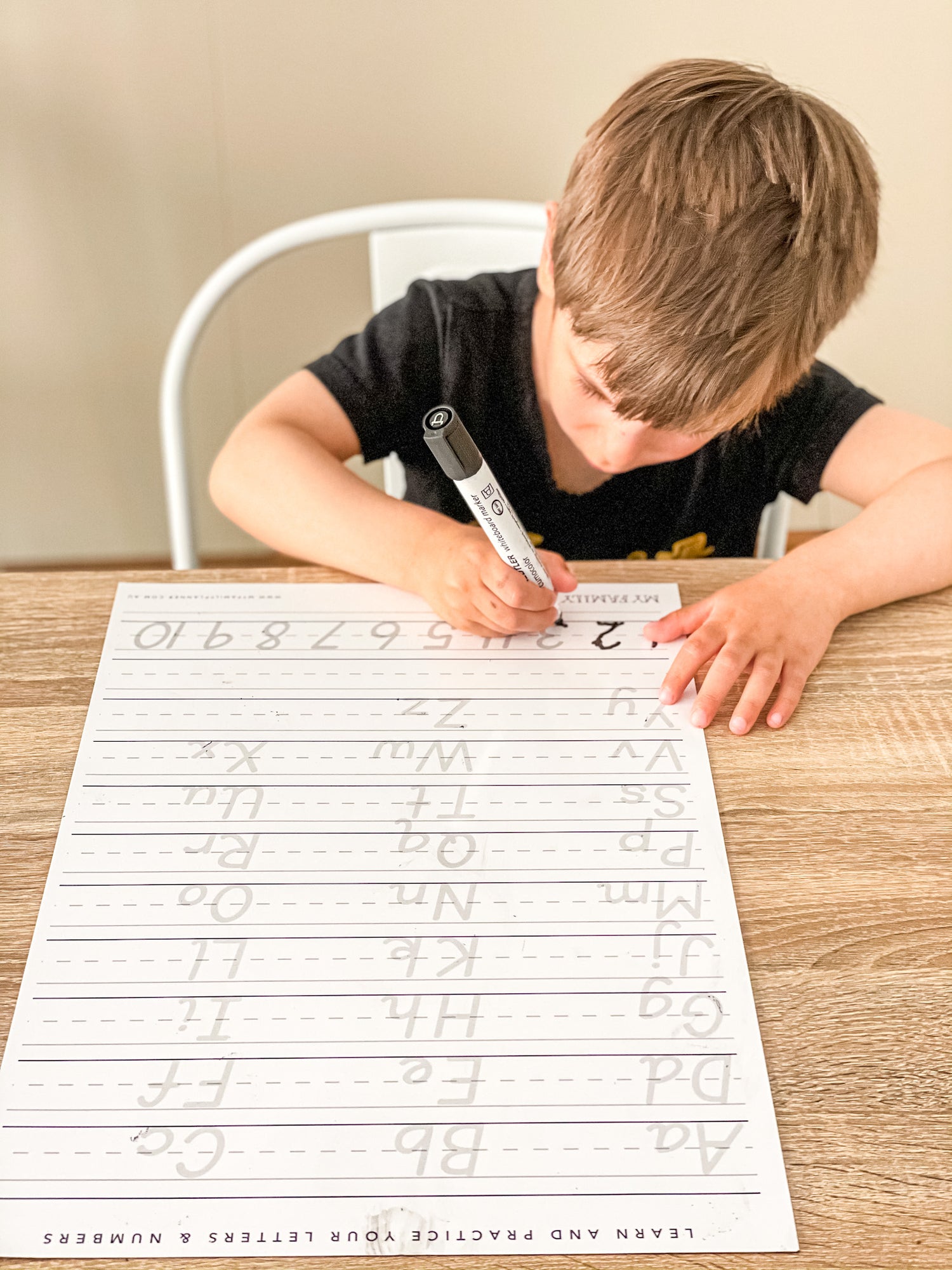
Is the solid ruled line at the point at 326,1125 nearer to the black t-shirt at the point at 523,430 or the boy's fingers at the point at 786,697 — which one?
the boy's fingers at the point at 786,697

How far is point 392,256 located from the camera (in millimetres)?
912

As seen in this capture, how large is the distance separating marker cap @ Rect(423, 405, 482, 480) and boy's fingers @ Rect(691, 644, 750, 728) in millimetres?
158

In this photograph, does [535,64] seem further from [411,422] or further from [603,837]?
[603,837]

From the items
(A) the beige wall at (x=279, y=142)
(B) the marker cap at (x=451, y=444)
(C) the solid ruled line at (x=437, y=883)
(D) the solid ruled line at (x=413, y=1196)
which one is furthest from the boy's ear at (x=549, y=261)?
(A) the beige wall at (x=279, y=142)

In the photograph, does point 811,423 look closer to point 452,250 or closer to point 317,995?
point 452,250

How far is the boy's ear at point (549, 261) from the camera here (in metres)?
0.67

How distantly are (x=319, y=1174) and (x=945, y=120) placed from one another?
56.6 inches

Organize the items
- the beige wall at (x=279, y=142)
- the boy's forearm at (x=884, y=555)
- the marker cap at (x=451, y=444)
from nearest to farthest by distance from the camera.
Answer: the marker cap at (x=451, y=444) → the boy's forearm at (x=884, y=555) → the beige wall at (x=279, y=142)

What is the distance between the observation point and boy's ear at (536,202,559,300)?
26.3 inches

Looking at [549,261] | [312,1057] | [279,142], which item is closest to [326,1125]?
[312,1057]

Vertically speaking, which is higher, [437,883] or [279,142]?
[279,142]

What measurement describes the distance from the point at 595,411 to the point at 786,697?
0.77ft

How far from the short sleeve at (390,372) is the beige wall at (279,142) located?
1.88ft

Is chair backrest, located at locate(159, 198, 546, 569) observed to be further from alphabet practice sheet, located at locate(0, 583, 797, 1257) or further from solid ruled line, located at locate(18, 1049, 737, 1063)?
solid ruled line, located at locate(18, 1049, 737, 1063)
